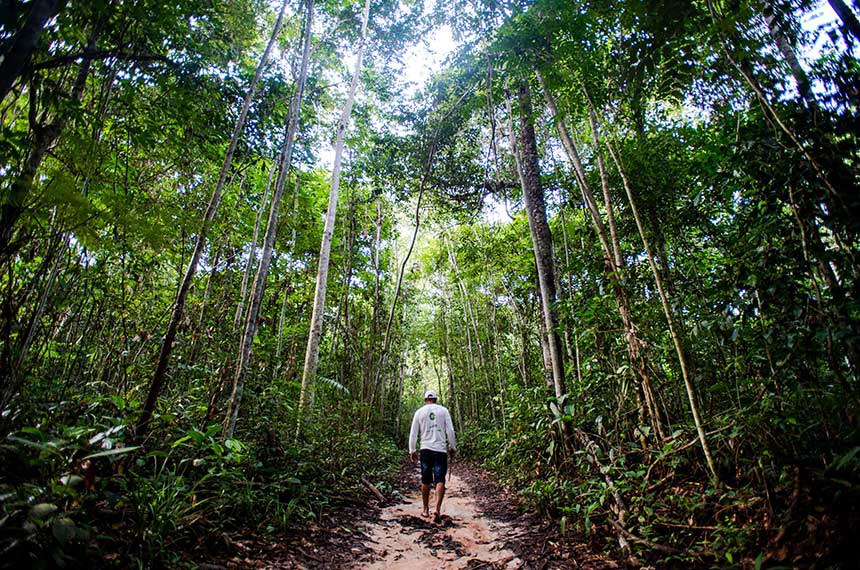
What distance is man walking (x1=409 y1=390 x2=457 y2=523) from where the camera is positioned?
210 inches

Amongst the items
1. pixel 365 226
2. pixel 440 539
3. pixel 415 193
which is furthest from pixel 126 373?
pixel 365 226

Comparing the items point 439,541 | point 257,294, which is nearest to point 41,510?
point 257,294

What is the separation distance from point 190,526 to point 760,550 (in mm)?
3931

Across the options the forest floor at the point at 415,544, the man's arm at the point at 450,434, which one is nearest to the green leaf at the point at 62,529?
the forest floor at the point at 415,544

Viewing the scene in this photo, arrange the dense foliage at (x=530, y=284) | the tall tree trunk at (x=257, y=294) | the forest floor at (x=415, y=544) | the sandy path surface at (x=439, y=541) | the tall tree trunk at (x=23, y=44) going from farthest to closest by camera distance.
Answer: the tall tree trunk at (x=257, y=294) → the sandy path surface at (x=439, y=541) → the forest floor at (x=415, y=544) → the dense foliage at (x=530, y=284) → the tall tree trunk at (x=23, y=44)

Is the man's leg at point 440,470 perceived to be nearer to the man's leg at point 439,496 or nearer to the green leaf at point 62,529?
the man's leg at point 439,496

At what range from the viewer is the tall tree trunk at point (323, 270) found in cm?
676

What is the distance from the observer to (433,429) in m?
5.56

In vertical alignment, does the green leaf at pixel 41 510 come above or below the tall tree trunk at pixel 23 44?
below

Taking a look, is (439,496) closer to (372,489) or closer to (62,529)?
(372,489)

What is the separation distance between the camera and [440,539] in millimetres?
4199

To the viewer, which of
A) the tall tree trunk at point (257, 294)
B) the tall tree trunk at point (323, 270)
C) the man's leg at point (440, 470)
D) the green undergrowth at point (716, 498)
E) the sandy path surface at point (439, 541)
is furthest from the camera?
the tall tree trunk at point (323, 270)

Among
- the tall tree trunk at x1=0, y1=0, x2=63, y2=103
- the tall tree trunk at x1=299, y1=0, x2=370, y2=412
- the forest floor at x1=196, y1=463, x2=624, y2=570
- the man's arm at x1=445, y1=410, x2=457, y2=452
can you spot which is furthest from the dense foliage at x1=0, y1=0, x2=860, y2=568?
the man's arm at x1=445, y1=410, x2=457, y2=452

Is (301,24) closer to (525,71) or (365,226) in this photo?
(525,71)
